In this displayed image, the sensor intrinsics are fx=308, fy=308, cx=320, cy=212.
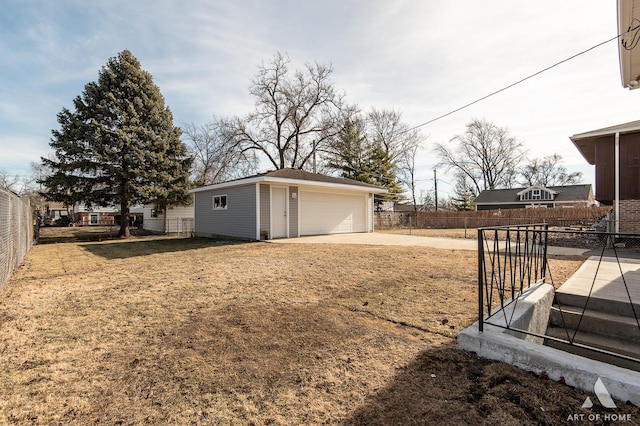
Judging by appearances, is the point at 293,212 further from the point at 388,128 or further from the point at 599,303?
the point at 388,128

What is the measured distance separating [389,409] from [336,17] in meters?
11.3

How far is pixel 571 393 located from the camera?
206 centimetres

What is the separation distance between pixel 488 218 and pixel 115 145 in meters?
22.3

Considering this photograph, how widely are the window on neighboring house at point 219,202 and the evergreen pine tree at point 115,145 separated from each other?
3266mm

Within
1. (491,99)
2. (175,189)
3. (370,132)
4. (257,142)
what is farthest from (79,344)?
(370,132)

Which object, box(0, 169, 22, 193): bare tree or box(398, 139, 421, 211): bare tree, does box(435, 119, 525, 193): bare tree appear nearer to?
box(398, 139, 421, 211): bare tree

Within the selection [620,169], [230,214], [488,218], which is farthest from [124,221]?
[488,218]

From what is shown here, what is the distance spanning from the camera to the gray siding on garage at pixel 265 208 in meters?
12.2

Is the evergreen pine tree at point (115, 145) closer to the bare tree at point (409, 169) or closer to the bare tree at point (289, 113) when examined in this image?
the bare tree at point (289, 113)

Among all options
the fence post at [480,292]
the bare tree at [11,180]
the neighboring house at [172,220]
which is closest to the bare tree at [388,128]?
the neighboring house at [172,220]

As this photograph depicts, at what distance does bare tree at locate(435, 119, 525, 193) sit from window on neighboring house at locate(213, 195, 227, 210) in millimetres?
33582

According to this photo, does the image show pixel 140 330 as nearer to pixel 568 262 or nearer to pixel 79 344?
pixel 79 344

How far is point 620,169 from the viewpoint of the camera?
10742mm

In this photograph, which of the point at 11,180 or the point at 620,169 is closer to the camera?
the point at 620,169
